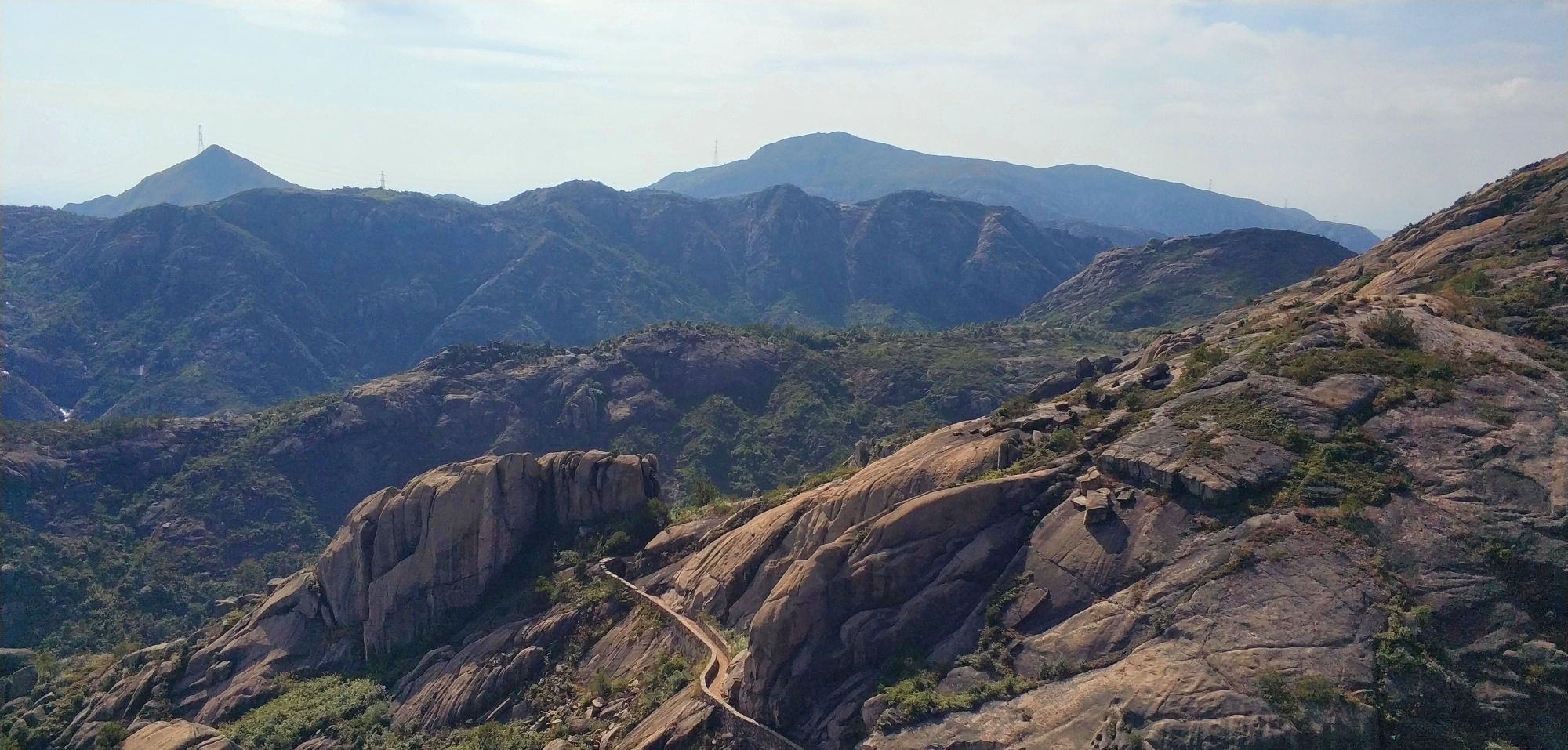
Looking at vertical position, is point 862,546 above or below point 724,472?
above

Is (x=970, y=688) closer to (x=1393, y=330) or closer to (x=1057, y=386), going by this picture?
(x=1393, y=330)

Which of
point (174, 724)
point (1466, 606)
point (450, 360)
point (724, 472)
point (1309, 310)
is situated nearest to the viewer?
point (1466, 606)

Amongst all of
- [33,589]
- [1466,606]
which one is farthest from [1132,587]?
[33,589]

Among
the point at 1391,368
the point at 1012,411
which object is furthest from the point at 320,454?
the point at 1391,368

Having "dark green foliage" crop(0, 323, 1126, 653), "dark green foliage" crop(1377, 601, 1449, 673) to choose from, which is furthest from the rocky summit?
"dark green foliage" crop(0, 323, 1126, 653)

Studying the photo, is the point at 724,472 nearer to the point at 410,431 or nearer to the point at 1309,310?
the point at 410,431

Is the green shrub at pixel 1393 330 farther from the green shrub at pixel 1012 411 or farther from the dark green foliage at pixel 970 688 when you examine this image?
the dark green foliage at pixel 970 688

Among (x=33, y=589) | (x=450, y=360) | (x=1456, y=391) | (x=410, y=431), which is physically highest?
(x=1456, y=391)

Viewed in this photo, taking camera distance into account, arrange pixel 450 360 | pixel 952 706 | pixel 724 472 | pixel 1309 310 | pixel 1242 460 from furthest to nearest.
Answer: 1. pixel 450 360
2. pixel 724 472
3. pixel 1309 310
4. pixel 1242 460
5. pixel 952 706
